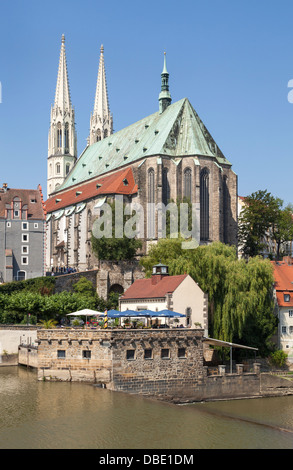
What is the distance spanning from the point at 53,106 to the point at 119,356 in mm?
109818

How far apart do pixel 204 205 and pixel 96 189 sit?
858 inches

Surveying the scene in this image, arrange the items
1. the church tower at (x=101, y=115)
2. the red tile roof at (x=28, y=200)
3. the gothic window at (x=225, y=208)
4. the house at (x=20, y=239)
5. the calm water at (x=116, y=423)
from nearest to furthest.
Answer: the calm water at (x=116, y=423)
the house at (x=20, y=239)
the red tile roof at (x=28, y=200)
the gothic window at (x=225, y=208)
the church tower at (x=101, y=115)

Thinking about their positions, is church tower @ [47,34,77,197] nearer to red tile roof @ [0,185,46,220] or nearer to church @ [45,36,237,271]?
church @ [45,36,237,271]

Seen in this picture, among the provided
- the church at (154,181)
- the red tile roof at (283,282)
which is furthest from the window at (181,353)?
the church at (154,181)

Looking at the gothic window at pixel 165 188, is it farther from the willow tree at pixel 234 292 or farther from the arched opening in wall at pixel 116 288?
the willow tree at pixel 234 292

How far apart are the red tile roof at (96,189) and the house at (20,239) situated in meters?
20.5

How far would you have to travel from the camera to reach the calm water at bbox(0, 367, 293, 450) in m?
29.5

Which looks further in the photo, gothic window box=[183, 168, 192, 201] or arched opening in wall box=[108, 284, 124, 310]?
gothic window box=[183, 168, 192, 201]

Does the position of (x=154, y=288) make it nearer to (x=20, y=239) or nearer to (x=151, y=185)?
(x=20, y=239)

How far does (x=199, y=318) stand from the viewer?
2025 inches

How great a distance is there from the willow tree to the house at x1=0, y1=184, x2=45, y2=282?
74.6 ft

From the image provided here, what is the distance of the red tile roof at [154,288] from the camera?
51.4 metres

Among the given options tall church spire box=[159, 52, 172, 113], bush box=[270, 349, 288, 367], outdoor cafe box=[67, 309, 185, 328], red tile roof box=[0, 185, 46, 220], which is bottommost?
bush box=[270, 349, 288, 367]

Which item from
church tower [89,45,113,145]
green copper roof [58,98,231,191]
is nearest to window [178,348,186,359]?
green copper roof [58,98,231,191]
